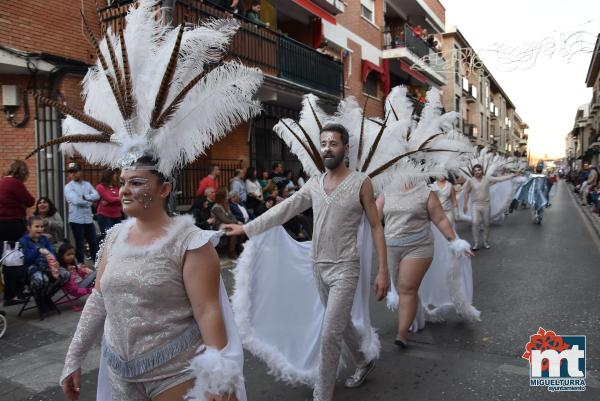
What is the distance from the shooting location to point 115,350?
2.20 m

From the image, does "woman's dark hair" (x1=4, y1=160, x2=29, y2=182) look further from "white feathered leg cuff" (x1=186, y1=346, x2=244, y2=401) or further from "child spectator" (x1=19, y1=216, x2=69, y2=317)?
"white feathered leg cuff" (x1=186, y1=346, x2=244, y2=401)

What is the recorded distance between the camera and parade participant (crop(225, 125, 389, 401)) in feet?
11.6

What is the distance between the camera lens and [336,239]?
147 inches

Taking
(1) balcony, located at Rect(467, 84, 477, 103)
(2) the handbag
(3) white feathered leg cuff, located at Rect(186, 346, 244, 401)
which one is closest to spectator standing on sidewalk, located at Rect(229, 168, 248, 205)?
(2) the handbag

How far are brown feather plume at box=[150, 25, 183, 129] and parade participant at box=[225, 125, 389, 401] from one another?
1.43m

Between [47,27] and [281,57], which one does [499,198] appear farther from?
[47,27]

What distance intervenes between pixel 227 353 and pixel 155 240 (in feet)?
1.85

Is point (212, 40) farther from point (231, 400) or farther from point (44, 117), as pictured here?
point (44, 117)

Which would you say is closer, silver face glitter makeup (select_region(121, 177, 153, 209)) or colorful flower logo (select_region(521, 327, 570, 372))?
silver face glitter makeup (select_region(121, 177, 153, 209))

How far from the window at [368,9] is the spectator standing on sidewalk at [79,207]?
54.1 feet

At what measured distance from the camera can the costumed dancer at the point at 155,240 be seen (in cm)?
211

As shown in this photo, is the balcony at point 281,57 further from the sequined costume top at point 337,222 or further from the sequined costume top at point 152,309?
the sequined costume top at point 152,309

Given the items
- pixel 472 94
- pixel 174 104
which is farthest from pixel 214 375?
pixel 472 94

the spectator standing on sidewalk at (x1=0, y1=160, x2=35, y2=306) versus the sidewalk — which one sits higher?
the spectator standing on sidewalk at (x1=0, y1=160, x2=35, y2=306)
